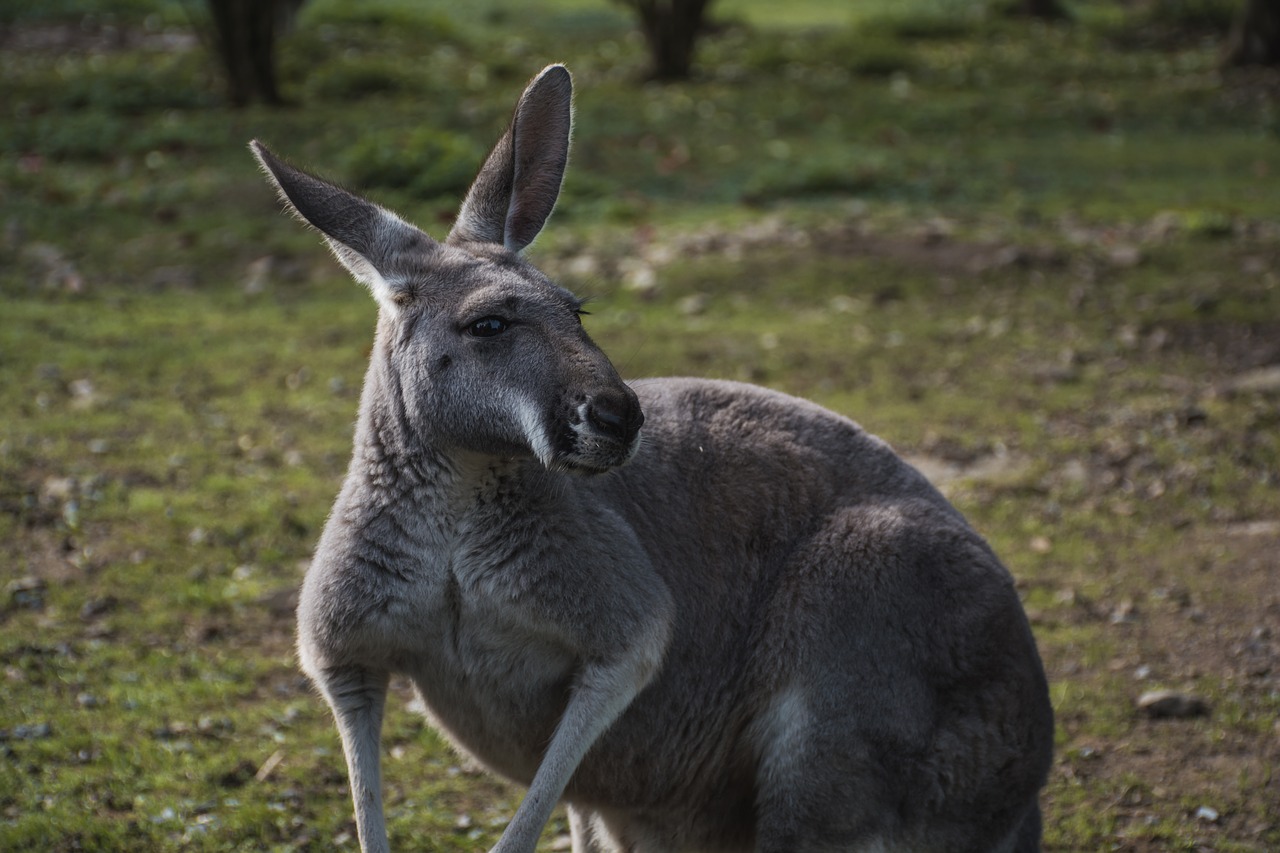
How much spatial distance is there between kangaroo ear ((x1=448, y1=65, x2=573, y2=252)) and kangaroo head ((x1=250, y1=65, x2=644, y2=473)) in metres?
0.02

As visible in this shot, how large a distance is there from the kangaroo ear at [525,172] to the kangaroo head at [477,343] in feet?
0.08

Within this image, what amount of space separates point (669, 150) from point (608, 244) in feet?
7.46

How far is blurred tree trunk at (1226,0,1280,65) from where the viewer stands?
14.1 m

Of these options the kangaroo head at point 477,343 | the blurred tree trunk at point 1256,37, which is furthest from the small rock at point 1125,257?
the blurred tree trunk at point 1256,37

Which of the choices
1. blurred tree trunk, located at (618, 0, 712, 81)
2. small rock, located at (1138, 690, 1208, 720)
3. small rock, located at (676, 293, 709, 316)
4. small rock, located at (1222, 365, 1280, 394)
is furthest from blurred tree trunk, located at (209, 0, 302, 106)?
small rock, located at (1138, 690, 1208, 720)

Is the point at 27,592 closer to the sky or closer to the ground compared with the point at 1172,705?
closer to the sky

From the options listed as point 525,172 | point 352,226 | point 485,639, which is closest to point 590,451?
point 485,639

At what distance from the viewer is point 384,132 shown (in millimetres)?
11172

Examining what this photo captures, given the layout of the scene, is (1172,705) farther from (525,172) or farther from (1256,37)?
(1256,37)

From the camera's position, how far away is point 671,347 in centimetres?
799

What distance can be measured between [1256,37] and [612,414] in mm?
13386

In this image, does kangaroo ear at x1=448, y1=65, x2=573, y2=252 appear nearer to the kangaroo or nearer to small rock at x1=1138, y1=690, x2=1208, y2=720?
the kangaroo

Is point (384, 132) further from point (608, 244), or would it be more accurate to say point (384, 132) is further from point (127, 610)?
point (127, 610)

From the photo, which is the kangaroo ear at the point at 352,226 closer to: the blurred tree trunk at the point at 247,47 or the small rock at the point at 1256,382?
the small rock at the point at 1256,382
